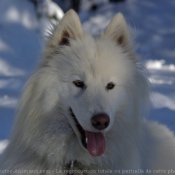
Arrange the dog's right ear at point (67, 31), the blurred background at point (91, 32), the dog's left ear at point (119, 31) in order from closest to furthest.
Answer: the dog's right ear at point (67, 31) → the dog's left ear at point (119, 31) → the blurred background at point (91, 32)

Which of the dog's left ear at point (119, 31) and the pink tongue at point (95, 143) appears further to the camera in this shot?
the dog's left ear at point (119, 31)

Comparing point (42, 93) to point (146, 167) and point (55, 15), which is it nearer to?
point (146, 167)

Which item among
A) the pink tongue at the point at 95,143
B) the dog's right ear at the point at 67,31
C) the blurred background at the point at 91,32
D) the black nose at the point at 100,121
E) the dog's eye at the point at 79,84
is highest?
the blurred background at the point at 91,32

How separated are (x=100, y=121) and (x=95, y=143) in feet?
0.97

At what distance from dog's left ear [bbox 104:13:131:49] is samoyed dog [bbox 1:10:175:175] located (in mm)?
12

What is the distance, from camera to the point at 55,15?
536 inches

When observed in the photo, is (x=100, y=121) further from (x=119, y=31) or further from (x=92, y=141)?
(x=119, y=31)

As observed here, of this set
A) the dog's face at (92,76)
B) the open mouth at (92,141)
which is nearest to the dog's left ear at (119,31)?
the dog's face at (92,76)

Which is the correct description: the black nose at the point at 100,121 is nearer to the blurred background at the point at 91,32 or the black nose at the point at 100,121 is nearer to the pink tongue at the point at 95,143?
the pink tongue at the point at 95,143

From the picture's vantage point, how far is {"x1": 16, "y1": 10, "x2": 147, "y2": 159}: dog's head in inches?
157

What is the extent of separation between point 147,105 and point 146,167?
21.8 inches

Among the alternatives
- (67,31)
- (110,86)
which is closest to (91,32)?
(67,31)

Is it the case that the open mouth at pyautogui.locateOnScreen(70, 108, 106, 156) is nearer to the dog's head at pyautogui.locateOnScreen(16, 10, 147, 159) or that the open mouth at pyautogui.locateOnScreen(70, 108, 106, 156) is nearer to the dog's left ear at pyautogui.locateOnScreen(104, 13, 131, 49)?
the dog's head at pyautogui.locateOnScreen(16, 10, 147, 159)

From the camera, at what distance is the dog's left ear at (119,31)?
4371 millimetres
